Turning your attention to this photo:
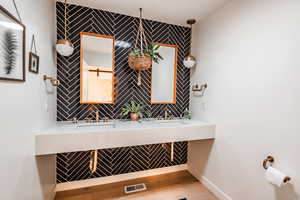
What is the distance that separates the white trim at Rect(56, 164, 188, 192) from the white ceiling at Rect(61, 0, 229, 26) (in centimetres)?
238

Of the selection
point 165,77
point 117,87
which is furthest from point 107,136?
point 165,77

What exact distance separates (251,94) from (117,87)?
5.41 ft

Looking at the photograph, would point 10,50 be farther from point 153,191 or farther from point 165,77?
point 153,191

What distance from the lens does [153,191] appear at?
2.00m

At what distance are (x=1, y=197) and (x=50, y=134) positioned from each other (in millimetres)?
583

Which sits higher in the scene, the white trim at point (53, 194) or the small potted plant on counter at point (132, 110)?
the small potted plant on counter at point (132, 110)

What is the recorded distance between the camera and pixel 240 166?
1.60 meters

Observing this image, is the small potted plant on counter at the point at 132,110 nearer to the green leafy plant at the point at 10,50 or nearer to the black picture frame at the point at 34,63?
the black picture frame at the point at 34,63

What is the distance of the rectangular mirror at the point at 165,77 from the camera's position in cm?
234

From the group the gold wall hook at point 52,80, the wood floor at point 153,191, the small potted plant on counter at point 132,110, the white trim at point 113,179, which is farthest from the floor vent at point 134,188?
the gold wall hook at point 52,80

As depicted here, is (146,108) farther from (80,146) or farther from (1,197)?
(1,197)

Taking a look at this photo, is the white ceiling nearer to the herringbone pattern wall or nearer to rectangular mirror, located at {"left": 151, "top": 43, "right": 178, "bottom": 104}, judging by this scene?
rectangular mirror, located at {"left": 151, "top": 43, "right": 178, "bottom": 104}

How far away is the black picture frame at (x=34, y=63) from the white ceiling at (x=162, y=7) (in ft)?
3.43

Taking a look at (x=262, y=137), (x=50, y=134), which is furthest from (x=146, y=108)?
(x=262, y=137)
